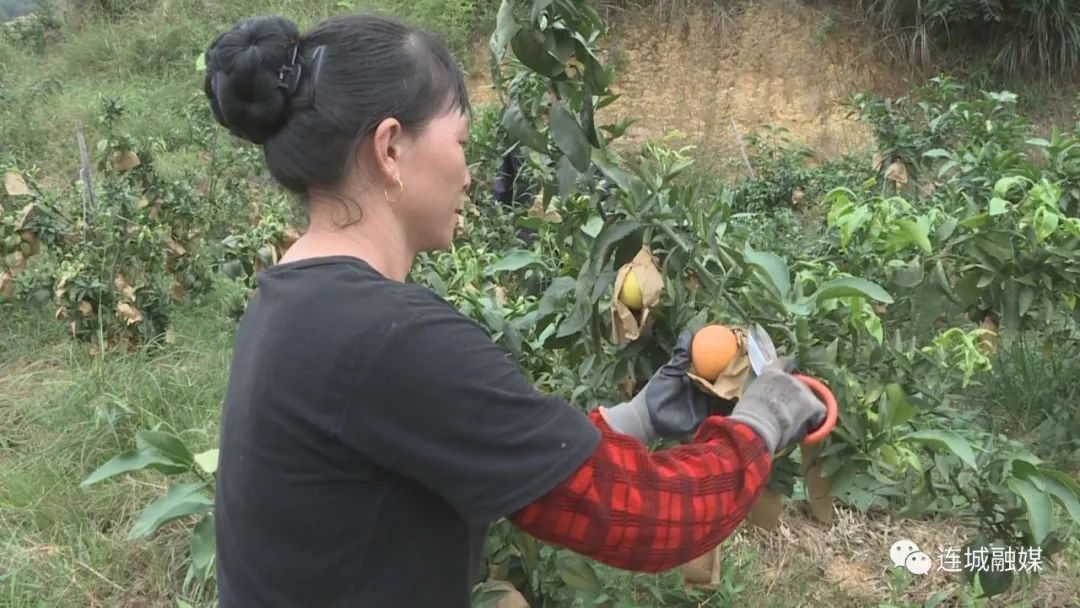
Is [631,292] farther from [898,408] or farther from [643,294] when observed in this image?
[898,408]

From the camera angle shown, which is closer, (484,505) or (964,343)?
(484,505)

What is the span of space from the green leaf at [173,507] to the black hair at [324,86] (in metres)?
0.62

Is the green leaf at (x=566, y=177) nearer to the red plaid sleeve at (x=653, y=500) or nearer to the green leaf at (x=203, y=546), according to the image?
the red plaid sleeve at (x=653, y=500)

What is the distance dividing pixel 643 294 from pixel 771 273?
0.18 m

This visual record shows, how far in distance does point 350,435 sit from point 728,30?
798 cm

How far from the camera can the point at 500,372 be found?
957mm

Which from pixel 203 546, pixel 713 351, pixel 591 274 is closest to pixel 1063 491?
pixel 713 351

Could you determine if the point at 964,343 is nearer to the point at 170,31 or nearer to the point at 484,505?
the point at 484,505

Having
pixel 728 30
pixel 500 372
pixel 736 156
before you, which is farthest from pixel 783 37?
pixel 500 372

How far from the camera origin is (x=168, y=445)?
1438 mm

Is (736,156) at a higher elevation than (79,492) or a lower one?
lower

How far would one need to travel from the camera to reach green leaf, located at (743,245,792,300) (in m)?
1.28

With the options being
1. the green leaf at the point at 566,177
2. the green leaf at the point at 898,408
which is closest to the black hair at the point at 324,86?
the green leaf at the point at 566,177

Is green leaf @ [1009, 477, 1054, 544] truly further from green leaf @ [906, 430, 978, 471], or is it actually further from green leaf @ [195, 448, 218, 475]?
green leaf @ [195, 448, 218, 475]
